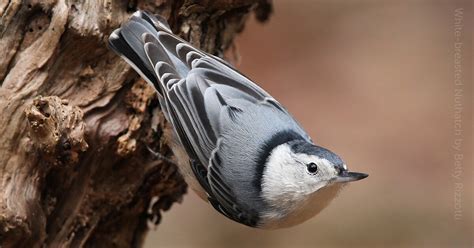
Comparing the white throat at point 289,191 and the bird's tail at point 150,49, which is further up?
the bird's tail at point 150,49

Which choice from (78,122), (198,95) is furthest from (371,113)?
(78,122)

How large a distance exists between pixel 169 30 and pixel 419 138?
9.21 ft

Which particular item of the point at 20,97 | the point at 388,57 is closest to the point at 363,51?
the point at 388,57

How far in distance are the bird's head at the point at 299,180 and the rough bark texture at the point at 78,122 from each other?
0.50m

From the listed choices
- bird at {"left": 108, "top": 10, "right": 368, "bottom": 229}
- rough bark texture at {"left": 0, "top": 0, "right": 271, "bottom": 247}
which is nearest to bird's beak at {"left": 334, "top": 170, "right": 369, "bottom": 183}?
bird at {"left": 108, "top": 10, "right": 368, "bottom": 229}

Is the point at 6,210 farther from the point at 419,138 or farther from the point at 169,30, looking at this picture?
the point at 419,138

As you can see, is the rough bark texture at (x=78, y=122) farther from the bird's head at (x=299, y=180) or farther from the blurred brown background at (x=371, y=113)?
the blurred brown background at (x=371, y=113)

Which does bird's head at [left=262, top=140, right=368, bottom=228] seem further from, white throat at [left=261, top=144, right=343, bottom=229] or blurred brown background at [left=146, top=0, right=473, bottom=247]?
blurred brown background at [left=146, top=0, right=473, bottom=247]

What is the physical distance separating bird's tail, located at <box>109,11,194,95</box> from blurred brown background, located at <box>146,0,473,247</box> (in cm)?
216

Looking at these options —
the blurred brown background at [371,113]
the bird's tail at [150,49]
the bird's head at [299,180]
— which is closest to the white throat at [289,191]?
the bird's head at [299,180]

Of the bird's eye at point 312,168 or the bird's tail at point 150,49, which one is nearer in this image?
the bird's eye at point 312,168

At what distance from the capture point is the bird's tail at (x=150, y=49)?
2932mm

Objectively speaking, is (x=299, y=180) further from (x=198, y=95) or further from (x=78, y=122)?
(x=78, y=122)

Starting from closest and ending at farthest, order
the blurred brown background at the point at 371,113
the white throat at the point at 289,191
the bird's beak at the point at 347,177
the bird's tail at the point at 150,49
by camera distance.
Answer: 1. the bird's beak at the point at 347,177
2. the white throat at the point at 289,191
3. the bird's tail at the point at 150,49
4. the blurred brown background at the point at 371,113
